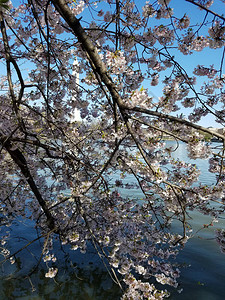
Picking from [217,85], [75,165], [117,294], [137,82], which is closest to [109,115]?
[137,82]

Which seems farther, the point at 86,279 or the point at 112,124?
the point at 86,279

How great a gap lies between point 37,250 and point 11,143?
12.7 ft

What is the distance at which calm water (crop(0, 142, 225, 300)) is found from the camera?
15.5 feet

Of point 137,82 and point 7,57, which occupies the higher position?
point 137,82

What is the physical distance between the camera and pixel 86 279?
17.0ft

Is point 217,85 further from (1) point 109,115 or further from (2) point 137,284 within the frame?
(2) point 137,284

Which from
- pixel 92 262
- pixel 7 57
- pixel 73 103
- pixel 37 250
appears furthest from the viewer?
pixel 37 250

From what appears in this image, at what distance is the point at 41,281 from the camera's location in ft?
16.6

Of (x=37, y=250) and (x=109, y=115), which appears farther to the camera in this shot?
(x=37, y=250)

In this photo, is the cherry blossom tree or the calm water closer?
the cherry blossom tree

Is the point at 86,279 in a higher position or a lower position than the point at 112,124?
lower

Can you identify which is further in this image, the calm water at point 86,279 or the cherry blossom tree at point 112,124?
the calm water at point 86,279

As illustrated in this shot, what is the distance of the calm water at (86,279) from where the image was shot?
4.73 m

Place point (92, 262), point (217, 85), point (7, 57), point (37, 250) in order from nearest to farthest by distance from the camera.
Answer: point (7, 57)
point (217, 85)
point (92, 262)
point (37, 250)
